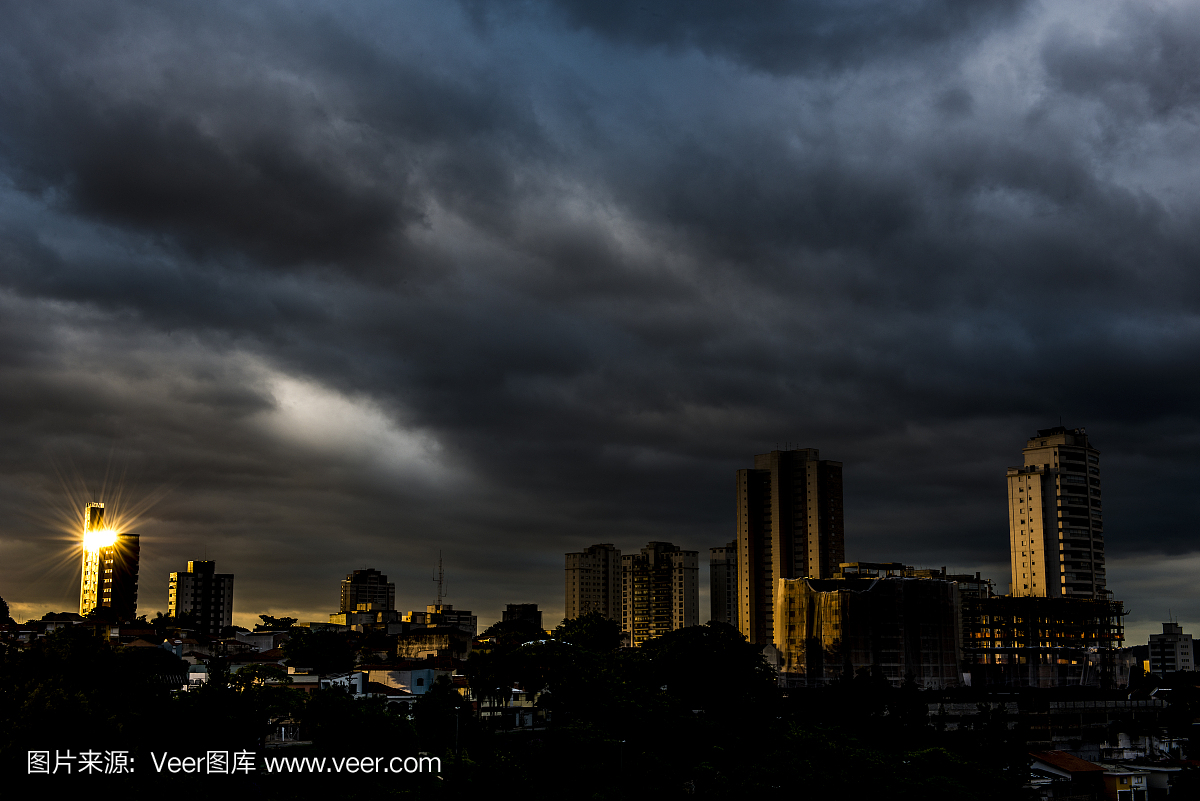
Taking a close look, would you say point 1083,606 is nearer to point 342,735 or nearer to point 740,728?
point 740,728

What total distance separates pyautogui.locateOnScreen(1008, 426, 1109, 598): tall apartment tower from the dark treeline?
4270 inches

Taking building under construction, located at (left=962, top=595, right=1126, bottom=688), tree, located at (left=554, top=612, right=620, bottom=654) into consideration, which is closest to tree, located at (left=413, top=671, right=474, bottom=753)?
tree, located at (left=554, top=612, right=620, bottom=654)

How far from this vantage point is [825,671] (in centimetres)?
12531

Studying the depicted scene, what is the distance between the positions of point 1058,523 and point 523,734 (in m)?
144

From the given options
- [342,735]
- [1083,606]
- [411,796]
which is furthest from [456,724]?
[1083,606]

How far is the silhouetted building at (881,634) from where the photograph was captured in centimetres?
12425

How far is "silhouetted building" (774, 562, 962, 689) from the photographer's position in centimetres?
12425

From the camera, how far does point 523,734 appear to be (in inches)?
3130

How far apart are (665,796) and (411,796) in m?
12.9

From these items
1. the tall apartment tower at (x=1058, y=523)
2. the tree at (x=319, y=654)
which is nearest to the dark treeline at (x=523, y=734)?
the tree at (x=319, y=654)

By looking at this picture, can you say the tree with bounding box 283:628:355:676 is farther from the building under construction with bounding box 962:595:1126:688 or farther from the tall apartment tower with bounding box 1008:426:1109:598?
the tall apartment tower with bounding box 1008:426:1109:598

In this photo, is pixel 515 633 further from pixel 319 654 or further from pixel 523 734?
pixel 523 734

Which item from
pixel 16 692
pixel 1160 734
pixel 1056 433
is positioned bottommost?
pixel 1160 734

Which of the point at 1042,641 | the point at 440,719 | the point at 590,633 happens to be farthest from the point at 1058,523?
the point at 440,719
